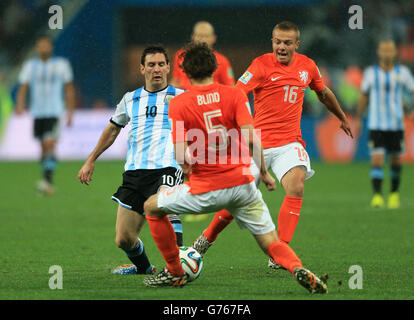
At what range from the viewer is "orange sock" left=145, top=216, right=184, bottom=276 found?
217 inches

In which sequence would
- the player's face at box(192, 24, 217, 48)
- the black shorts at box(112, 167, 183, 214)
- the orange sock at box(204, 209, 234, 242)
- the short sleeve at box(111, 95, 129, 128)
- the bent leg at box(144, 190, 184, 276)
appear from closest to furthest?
the bent leg at box(144, 190, 184, 276), the black shorts at box(112, 167, 183, 214), the short sleeve at box(111, 95, 129, 128), the orange sock at box(204, 209, 234, 242), the player's face at box(192, 24, 217, 48)

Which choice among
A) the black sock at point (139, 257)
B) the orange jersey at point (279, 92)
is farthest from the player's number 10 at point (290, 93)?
the black sock at point (139, 257)

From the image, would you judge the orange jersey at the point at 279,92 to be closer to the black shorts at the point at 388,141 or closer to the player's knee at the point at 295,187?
the player's knee at the point at 295,187

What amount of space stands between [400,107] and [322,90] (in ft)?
17.3

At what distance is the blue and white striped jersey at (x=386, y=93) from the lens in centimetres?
1191

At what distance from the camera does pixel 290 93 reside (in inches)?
273

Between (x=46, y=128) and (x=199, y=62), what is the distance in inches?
353

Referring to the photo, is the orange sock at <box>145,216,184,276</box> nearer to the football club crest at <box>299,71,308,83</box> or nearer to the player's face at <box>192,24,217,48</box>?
the football club crest at <box>299,71,308,83</box>

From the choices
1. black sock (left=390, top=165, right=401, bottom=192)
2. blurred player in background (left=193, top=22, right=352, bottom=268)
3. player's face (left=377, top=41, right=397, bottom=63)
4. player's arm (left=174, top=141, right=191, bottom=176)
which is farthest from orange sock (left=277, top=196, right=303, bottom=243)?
player's face (left=377, top=41, right=397, bottom=63)

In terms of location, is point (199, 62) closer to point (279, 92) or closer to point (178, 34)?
point (279, 92)

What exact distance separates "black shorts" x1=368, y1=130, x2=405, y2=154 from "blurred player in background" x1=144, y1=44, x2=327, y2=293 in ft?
22.4

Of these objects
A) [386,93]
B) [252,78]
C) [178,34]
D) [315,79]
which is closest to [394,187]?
[386,93]

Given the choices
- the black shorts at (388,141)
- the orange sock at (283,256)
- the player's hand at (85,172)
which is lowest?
the orange sock at (283,256)

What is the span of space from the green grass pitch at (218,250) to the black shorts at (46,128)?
3.21 ft
